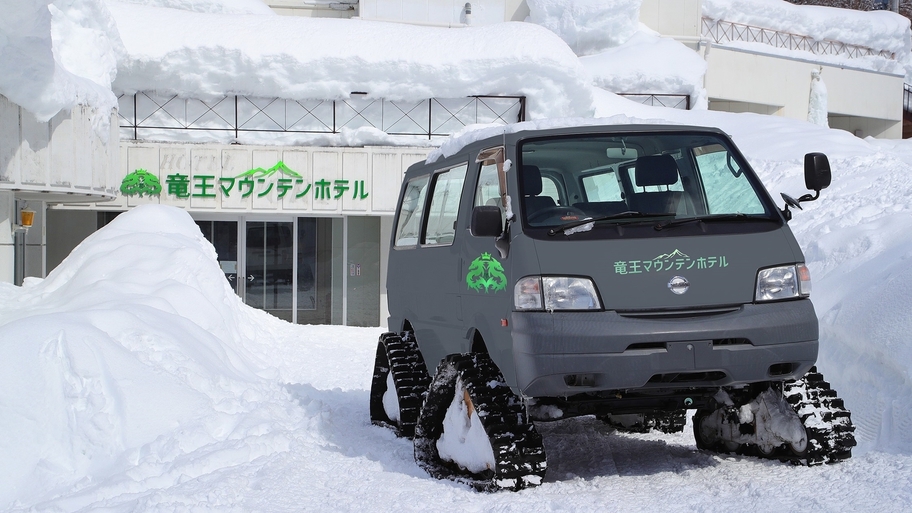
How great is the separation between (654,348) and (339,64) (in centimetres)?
1906

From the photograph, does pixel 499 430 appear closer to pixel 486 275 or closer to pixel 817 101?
pixel 486 275

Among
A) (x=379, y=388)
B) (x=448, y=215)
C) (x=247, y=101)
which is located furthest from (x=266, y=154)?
(x=448, y=215)

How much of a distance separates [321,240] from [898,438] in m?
17.7

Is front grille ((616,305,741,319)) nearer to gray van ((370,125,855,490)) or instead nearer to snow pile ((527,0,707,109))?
gray van ((370,125,855,490))

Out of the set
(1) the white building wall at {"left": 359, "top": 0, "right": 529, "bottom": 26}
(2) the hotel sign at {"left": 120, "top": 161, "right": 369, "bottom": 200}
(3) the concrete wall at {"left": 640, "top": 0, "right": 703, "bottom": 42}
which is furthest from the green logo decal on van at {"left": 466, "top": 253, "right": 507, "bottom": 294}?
(3) the concrete wall at {"left": 640, "top": 0, "right": 703, "bottom": 42}

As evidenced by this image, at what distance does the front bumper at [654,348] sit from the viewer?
5031mm

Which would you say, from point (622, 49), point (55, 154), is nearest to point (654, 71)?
point (622, 49)

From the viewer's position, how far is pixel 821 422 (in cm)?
556

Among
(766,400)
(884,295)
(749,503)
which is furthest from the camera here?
(884,295)

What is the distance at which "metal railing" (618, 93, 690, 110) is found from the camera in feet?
91.8

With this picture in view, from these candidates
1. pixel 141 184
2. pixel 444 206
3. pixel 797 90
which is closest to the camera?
pixel 444 206

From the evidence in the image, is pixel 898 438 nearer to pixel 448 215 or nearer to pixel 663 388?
pixel 663 388

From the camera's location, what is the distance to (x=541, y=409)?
5535 mm

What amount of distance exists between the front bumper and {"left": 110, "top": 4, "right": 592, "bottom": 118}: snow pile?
18.3 m
